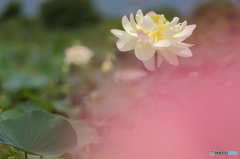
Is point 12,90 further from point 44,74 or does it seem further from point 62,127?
point 62,127

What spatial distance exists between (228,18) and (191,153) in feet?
2.70

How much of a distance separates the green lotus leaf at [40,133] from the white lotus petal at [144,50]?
159 millimetres

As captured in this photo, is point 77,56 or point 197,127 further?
point 77,56

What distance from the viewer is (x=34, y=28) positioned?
4594 millimetres

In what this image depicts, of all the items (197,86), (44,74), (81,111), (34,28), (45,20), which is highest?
(45,20)

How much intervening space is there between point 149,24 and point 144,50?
0.12 feet

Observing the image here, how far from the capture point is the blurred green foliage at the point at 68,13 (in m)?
5.13

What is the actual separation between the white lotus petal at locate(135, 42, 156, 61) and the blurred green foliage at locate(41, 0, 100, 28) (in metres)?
4.71

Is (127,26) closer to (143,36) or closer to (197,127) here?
(143,36)

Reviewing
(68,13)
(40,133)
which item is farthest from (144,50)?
(68,13)

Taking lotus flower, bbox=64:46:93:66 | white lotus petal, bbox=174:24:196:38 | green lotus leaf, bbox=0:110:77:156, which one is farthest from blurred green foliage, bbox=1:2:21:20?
white lotus petal, bbox=174:24:196:38

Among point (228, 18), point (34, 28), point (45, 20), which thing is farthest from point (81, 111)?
point (45, 20)

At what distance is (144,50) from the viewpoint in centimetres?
46

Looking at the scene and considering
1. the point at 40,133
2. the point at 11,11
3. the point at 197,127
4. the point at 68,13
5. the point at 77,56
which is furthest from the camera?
the point at 68,13
